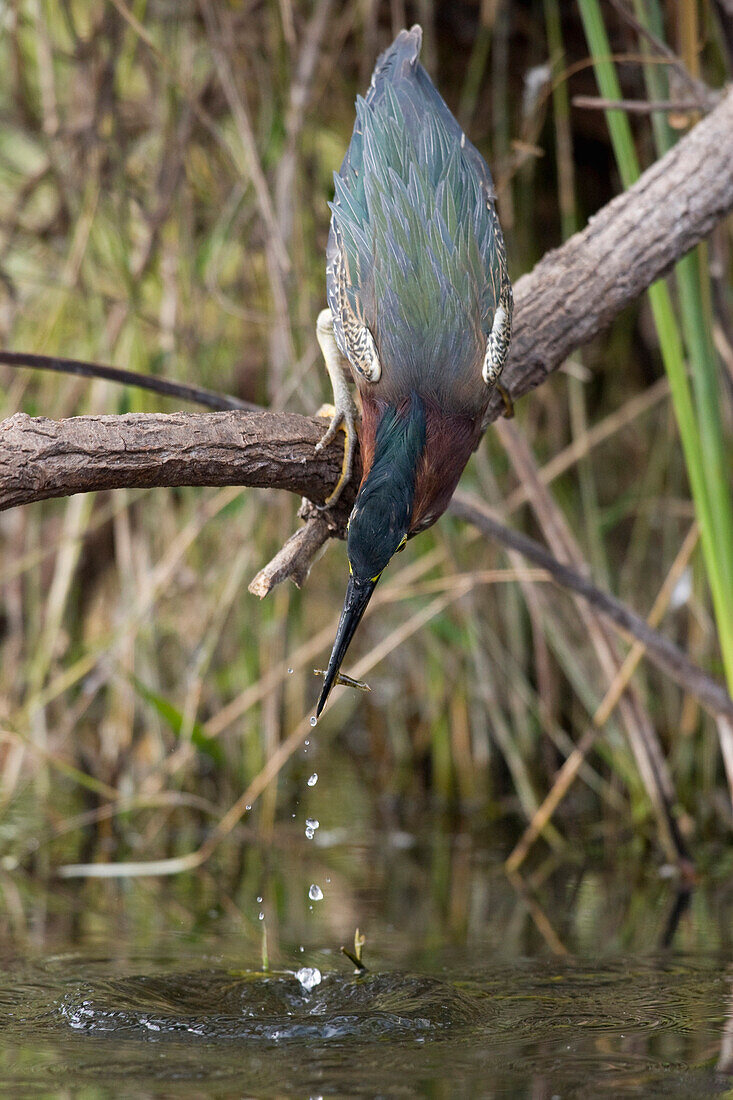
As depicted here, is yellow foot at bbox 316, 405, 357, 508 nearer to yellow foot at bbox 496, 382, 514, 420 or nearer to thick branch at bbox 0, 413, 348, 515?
thick branch at bbox 0, 413, 348, 515

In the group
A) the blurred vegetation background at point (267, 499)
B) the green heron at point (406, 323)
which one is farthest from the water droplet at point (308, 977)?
the blurred vegetation background at point (267, 499)

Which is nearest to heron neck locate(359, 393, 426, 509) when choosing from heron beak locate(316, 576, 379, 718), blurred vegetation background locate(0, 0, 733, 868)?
heron beak locate(316, 576, 379, 718)

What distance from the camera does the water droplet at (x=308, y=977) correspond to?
6.36 ft

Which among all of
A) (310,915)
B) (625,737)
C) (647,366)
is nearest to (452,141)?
(310,915)

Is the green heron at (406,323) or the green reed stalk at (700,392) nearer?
→ the green heron at (406,323)

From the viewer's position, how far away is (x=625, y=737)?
10.2ft

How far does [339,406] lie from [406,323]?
16cm

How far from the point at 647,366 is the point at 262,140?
4.80ft

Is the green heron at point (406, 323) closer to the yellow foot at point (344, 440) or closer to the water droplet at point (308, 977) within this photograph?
the yellow foot at point (344, 440)

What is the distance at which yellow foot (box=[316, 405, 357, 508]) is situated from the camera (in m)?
1.69

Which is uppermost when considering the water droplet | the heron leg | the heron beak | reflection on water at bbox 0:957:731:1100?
the heron leg

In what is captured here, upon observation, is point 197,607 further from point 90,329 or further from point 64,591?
point 90,329

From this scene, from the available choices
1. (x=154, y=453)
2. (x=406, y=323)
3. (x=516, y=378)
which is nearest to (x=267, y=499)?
(x=516, y=378)

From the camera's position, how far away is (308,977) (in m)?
1.98
